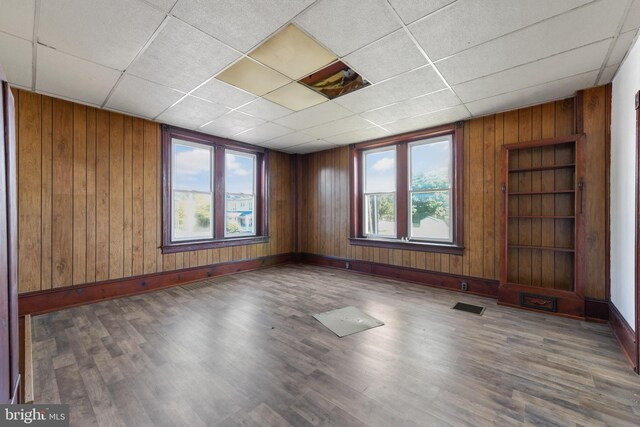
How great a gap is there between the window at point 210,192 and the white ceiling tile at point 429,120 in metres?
3.02

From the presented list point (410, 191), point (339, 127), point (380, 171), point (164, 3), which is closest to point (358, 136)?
point (339, 127)

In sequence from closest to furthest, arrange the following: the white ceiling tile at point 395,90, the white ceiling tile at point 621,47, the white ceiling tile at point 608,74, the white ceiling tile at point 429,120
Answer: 1. the white ceiling tile at point 621,47
2. the white ceiling tile at point 608,74
3. the white ceiling tile at point 395,90
4. the white ceiling tile at point 429,120

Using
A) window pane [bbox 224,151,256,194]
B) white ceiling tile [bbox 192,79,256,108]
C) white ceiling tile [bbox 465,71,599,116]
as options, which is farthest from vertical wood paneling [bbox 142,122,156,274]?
white ceiling tile [bbox 465,71,599,116]

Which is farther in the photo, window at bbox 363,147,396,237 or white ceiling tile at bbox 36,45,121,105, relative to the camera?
window at bbox 363,147,396,237

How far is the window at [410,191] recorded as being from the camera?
446 centimetres

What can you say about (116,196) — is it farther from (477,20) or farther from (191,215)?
(477,20)

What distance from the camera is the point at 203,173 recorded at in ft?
16.8

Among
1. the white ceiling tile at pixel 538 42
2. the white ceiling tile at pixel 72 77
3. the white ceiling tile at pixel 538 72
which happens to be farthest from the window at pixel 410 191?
the white ceiling tile at pixel 72 77

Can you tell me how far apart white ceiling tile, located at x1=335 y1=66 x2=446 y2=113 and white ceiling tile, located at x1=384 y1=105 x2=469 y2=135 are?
80cm

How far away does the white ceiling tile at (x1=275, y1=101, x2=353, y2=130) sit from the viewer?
148 inches

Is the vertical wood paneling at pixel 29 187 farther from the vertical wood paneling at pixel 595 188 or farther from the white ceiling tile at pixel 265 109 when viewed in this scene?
the vertical wood paneling at pixel 595 188

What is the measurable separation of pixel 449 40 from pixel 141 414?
361 cm

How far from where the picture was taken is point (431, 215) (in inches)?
187

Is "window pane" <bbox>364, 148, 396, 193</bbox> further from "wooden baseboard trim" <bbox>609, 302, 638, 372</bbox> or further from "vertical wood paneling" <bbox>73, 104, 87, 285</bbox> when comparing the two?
"vertical wood paneling" <bbox>73, 104, 87, 285</bbox>
